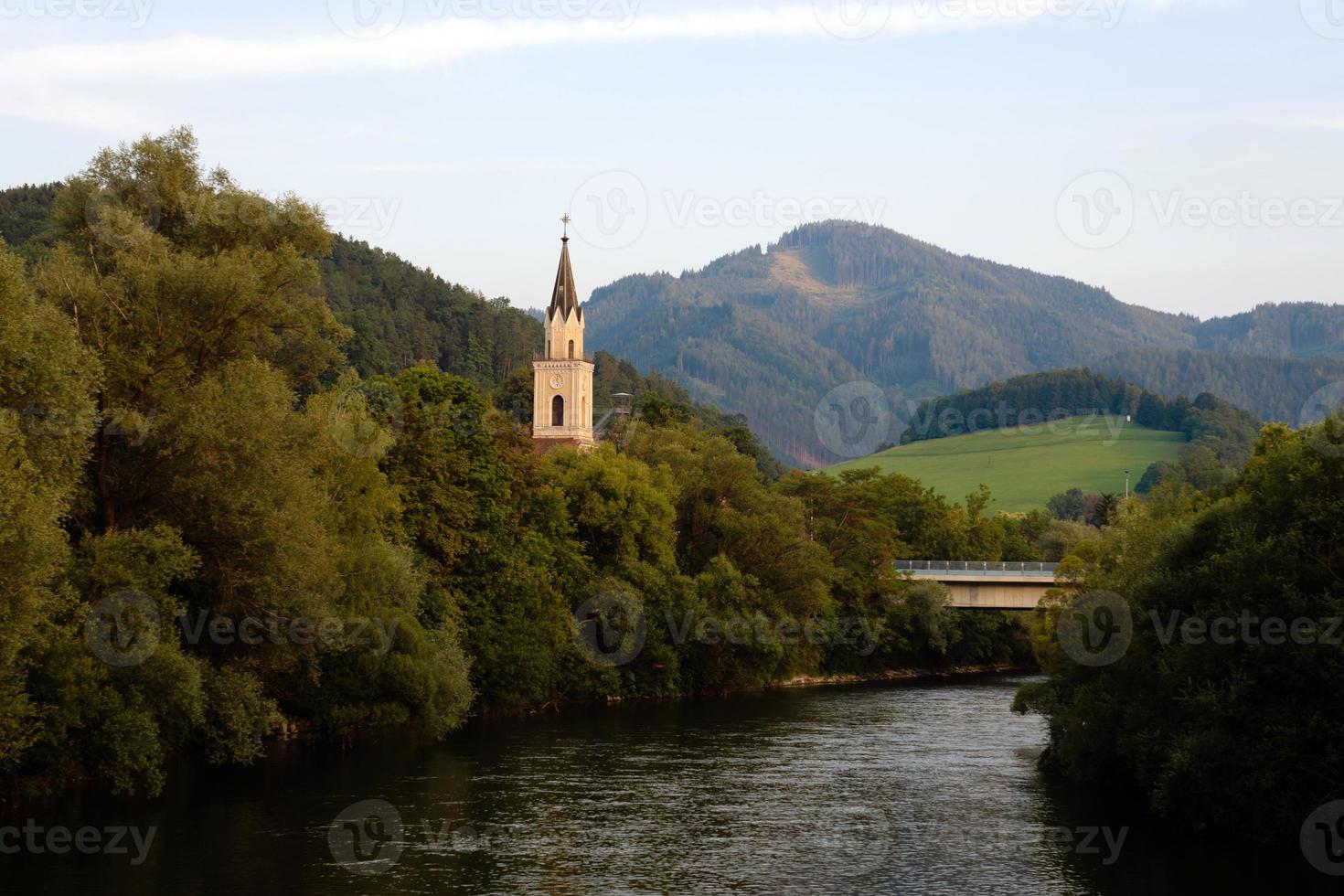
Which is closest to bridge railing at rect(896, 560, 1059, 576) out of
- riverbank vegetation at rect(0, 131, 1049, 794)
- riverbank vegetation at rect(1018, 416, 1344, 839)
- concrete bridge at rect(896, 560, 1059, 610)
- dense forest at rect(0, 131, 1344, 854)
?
concrete bridge at rect(896, 560, 1059, 610)

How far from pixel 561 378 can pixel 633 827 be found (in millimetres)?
83679

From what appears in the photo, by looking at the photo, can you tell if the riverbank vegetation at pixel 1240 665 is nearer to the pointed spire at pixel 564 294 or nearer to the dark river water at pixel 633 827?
the dark river water at pixel 633 827

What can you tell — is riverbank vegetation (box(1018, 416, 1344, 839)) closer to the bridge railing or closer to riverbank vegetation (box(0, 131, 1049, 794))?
riverbank vegetation (box(0, 131, 1049, 794))

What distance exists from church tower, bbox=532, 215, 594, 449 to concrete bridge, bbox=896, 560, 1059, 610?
34.6 m

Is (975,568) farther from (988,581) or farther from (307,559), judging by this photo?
(307,559)

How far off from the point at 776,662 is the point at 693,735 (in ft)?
80.0

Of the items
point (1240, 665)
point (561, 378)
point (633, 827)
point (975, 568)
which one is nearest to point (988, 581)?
point (975, 568)

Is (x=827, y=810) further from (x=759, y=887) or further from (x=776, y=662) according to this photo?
(x=776, y=662)

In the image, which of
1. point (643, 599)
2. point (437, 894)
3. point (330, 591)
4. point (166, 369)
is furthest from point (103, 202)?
point (643, 599)

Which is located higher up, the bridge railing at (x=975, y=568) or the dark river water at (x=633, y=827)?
the bridge railing at (x=975, y=568)

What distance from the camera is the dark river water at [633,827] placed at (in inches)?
1275

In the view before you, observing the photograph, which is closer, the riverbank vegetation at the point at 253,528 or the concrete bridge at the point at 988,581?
the riverbank vegetation at the point at 253,528

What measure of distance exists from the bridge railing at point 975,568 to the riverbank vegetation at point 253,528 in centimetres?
1935

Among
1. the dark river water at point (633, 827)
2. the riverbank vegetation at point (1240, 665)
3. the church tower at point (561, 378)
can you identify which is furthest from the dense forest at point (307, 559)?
the church tower at point (561, 378)
